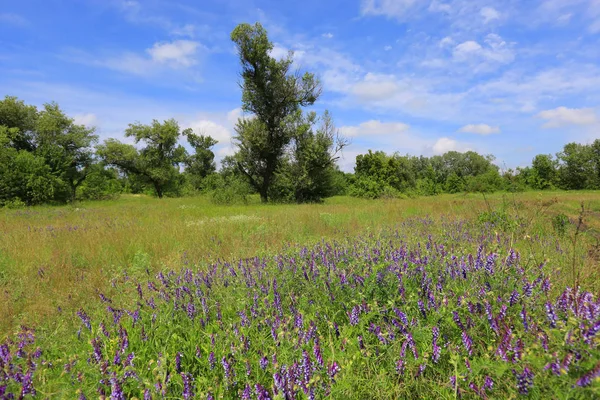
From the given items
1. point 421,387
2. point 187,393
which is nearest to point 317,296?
point 421,387

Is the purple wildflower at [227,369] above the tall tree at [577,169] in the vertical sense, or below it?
below

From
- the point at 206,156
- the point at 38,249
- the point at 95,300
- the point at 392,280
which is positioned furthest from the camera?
the point at 206,156

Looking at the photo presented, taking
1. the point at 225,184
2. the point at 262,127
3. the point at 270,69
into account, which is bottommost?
the point at 225,184

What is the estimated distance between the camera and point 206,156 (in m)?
49.1

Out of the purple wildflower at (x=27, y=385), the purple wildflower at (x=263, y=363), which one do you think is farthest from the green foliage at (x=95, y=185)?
the purple wildflower at (x=263, y=363)

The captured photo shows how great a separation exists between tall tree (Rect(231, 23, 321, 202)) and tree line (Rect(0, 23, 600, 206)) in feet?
0.24

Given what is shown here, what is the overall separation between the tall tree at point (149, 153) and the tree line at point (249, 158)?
0.11m

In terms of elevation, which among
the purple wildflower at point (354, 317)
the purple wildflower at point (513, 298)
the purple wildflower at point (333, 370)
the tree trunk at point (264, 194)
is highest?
the tree trunk at point (264, 194)

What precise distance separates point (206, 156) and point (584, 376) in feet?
168

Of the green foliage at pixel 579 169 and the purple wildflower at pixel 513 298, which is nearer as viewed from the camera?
the purple wildflower at pixel 513 298

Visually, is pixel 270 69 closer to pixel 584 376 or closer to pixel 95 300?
pixel 95 300

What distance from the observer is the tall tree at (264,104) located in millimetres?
22250

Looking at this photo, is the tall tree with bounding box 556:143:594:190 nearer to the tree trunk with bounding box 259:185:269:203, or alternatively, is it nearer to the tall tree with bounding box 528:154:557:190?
the tall tree with bounding box 528:154:557:190

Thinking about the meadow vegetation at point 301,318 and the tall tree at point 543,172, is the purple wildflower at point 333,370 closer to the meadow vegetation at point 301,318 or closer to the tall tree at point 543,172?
the meadow vegetation at point 301,318
